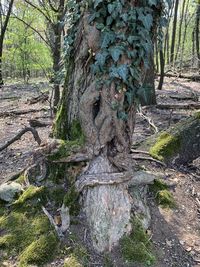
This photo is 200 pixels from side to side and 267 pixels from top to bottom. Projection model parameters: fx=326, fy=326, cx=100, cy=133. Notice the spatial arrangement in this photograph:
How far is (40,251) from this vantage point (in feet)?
10.5

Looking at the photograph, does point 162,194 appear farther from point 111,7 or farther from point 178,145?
point 111,7

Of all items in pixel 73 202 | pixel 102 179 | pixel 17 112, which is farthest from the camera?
pixel 17 112

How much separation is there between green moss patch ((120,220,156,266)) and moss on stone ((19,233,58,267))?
27.6 inches

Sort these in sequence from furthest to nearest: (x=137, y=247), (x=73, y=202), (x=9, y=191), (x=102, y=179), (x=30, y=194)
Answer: (x=9, y=191), (x=30, y=194), (x=73, y=202), (x=102, y=179), (x=137, y=247)

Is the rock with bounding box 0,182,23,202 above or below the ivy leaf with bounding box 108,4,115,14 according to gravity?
below

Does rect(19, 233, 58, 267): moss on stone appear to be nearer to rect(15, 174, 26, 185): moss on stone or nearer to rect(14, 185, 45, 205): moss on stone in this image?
rect(14, 185, 45, 205): moss on stone

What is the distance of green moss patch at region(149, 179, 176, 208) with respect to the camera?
4145mm

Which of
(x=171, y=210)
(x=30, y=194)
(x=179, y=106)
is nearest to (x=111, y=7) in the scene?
(x=30, y=194)

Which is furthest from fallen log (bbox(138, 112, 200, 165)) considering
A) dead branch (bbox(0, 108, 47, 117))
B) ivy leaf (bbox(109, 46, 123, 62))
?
dead branch (bbox(0, 108, 47, 117))

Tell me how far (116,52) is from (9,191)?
82.4 inches

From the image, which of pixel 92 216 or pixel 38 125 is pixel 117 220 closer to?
pixel 92 216

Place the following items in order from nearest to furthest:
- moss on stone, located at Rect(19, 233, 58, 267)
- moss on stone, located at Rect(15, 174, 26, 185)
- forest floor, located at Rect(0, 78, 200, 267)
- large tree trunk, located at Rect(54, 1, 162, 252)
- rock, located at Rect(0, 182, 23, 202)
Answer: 1. moss on stone, located at Rect(19, 233, 58, 267)
2. large tree trunk, located at Rect(54, 1, 162, 252)
3. forest floor, located at Rect(0, 78, 200, 267)
4. rock, located at Rect(0, 182, 23, 202)
5. moss on stone, located at Rect(15, 174, 26, 185)

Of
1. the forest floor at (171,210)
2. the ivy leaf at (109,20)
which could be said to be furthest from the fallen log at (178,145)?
the ivy leaf at (109,20)

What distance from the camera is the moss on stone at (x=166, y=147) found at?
5.09 meters
